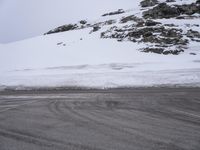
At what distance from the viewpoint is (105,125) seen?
19.1ft

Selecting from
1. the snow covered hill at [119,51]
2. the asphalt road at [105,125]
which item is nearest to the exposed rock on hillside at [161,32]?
the snow covered hill at [119,51]

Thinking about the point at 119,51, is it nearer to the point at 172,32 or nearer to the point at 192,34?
the point at 172,32

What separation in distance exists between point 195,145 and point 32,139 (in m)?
2.88

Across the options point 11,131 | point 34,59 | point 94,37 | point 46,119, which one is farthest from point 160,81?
point 94,37

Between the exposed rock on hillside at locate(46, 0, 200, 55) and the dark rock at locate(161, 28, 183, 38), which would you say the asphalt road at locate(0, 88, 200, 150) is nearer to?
the exposed rock on hillside at locate(46, 0, 200, 55)

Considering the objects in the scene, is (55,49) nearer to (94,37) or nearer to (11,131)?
(94,37)

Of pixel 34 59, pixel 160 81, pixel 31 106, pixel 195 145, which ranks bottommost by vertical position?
pixel 195 145

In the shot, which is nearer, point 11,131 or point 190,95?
point 11,131

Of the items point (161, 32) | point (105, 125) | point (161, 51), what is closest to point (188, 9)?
point (161, 32)

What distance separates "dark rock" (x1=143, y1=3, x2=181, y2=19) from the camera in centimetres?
4084

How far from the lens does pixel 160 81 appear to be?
13578mm

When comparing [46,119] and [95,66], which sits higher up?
[95,66]

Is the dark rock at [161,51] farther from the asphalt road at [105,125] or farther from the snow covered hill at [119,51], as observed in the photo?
the asphalt road at [105,125]

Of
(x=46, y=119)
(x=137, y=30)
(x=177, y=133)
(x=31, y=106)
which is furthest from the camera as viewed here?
(x=137, y=30)
